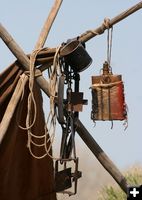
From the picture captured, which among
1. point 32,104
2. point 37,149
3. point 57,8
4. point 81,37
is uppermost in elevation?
point 57,8

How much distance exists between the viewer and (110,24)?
602 cm

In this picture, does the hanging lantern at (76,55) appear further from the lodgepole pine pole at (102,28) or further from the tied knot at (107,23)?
the tied knot at (107,23)

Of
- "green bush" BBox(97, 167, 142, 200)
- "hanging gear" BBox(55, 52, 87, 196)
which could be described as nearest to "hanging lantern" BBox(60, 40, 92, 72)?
"hanging gear" BBox(55, 52, 87, 196)

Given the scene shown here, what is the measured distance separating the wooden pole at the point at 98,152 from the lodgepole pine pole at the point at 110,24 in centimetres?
74

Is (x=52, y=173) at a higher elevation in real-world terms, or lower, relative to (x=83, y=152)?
lower

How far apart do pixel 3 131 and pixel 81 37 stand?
1.08 metres

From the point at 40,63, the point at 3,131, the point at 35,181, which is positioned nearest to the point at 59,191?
the point at 35,181

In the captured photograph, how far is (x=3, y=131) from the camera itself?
5.86 m

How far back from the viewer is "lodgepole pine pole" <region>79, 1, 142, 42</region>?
5.96 m

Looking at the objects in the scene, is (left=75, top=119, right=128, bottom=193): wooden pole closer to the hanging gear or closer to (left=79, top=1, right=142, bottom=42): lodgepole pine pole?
the hanging gear

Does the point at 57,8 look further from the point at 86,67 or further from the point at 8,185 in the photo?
the point at 8,185

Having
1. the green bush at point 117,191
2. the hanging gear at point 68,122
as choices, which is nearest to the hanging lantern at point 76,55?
the hanging gear at point 68,122

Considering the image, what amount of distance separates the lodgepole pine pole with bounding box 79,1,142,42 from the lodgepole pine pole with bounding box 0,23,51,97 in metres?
0.50

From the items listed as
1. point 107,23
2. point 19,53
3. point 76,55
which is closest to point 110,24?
point 107,23
